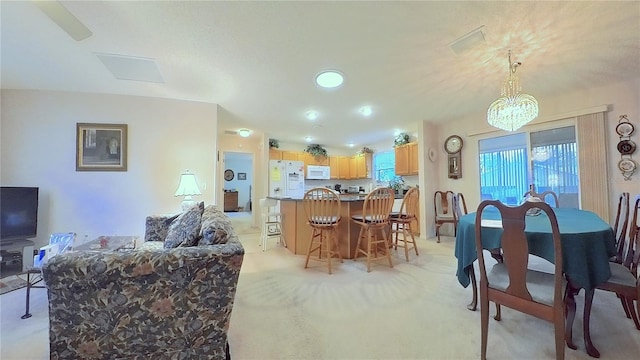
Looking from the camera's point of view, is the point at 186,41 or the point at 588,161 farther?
the point at 588,161

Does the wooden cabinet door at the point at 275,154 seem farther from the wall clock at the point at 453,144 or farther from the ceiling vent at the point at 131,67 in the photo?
the wall clock at the point at 453,144

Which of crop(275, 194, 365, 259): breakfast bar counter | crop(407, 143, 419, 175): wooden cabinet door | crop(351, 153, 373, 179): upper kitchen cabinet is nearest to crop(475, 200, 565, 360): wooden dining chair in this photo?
crop(275, 194, 365, 259): breakfast bar counter

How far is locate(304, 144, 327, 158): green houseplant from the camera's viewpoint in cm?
680

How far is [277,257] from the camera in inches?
142

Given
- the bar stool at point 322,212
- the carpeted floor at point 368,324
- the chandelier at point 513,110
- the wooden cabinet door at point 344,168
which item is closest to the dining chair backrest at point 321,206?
the bar stool at point 322,212

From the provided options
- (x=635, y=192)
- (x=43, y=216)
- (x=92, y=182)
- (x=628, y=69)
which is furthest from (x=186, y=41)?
(x=635, y=192)

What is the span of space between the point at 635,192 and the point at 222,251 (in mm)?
4914

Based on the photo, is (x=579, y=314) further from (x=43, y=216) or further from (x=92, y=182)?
(x=43, y=216)

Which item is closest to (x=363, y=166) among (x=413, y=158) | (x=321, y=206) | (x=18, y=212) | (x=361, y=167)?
(x=361, y=167)

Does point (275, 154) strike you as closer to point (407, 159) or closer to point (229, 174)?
point (407, 159)

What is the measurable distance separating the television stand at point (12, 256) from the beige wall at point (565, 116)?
6096 millimetres

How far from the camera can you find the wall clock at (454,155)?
477cm

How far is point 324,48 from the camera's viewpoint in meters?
2.35

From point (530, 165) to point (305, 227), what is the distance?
3.79m
